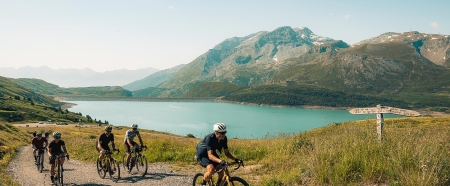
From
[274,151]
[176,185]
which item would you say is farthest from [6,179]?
[274,151]

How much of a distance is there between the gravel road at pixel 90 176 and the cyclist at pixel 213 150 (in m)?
5.61

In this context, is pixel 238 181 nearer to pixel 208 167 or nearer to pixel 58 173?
pixel 208 167

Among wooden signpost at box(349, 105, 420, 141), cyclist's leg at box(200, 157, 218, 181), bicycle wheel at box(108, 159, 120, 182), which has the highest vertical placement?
wooden signpost at box(349, 105, 420, 141)

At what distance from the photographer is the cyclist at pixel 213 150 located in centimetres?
956

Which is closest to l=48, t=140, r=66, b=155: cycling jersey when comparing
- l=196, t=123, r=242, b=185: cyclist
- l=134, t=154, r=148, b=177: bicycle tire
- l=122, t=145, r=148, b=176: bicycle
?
l=122, t=145, r=148, b=176: bicycle

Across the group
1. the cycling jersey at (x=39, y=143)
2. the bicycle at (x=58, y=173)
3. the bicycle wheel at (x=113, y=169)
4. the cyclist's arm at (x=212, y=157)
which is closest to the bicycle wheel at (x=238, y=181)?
the cyclist's arm at (x=212, y=157)

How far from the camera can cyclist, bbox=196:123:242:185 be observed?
9562 millimetres

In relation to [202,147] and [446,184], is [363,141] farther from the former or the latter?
→ [202,147]

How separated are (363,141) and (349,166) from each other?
1.48 meters

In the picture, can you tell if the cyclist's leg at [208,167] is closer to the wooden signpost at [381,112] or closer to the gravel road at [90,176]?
the gravel road at [90,176]

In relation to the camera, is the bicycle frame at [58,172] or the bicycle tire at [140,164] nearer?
the bicycle frame at [58,172]

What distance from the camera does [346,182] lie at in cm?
1019

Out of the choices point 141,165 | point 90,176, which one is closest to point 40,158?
point 90,176

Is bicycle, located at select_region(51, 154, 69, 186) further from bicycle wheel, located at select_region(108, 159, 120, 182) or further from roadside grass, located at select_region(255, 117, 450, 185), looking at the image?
roadside grass, located at select_region(255, 117, 450, 185)
